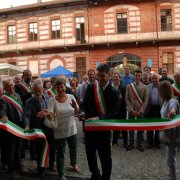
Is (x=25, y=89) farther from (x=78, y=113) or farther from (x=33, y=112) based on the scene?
(x=78, y=113)

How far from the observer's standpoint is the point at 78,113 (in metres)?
5.76

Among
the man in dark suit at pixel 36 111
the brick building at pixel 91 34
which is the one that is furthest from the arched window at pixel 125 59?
the man in dark suit at pixel 36 111

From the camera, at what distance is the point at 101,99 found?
196 inches

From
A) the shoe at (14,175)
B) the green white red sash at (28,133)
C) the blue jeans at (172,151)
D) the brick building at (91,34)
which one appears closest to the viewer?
the blue jeans at (172,151)

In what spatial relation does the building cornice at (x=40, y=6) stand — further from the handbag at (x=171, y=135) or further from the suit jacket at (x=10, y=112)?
the handbag at (x=171, y=135)

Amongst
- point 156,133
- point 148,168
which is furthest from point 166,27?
point 148,168

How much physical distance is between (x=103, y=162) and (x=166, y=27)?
2469 cm

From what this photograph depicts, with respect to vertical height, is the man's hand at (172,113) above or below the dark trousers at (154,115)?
above

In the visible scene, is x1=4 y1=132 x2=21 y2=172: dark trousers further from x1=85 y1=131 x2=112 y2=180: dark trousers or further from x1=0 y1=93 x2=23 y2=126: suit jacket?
x1=85 y1=131 x2=112 y2=180: dark trousers

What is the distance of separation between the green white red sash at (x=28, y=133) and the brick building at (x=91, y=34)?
69.8ft

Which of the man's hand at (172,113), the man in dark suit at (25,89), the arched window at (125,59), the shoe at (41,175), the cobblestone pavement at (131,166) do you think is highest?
the arched window at (125,59)

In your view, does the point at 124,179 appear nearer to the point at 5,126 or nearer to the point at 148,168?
the point at 148,168

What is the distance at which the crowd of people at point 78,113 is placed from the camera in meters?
5.03

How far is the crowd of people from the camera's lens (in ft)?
16.5
